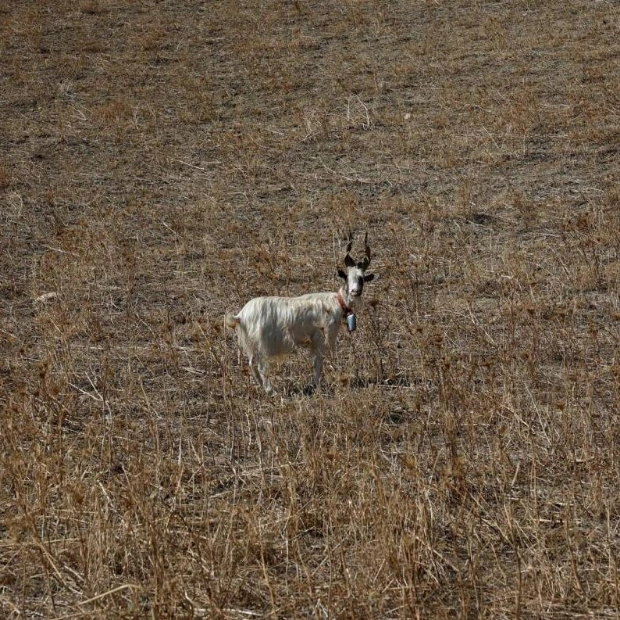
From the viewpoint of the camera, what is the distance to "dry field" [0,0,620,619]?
5203 millimetres

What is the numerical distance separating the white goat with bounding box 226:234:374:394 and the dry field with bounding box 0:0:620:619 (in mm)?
225

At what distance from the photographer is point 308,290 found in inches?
436

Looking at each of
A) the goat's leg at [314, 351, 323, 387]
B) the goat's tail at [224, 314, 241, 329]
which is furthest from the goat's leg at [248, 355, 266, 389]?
the goat's leg at [314, 351, 323, 387]

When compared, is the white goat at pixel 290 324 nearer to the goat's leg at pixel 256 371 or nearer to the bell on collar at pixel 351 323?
the goat's leg at pixel 256 371

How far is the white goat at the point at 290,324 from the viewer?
8367 millimetres

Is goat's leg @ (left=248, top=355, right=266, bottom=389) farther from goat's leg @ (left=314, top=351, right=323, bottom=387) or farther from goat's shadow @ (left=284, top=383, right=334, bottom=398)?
goat's leg @ (left=314, top=351, right=323, bottom=387)

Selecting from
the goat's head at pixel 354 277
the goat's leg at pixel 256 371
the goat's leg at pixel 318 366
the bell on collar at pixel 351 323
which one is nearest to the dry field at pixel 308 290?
the goat's leg at pixel 256 371

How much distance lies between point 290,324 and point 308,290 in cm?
269

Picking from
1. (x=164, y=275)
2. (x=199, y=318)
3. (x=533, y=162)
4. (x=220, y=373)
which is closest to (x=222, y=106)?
(x=533, y=162)

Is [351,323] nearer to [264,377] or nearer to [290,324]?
[290,324]

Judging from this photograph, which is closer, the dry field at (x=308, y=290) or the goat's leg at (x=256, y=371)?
the dry field at (x=308, y=290)

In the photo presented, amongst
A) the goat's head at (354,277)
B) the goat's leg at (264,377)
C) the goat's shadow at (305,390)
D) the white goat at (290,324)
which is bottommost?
the goat's shadow at (305,390)

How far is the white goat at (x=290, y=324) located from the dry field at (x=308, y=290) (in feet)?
0.74

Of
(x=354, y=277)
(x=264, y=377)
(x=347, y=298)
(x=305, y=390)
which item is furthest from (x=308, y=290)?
(x=264, y=377)
